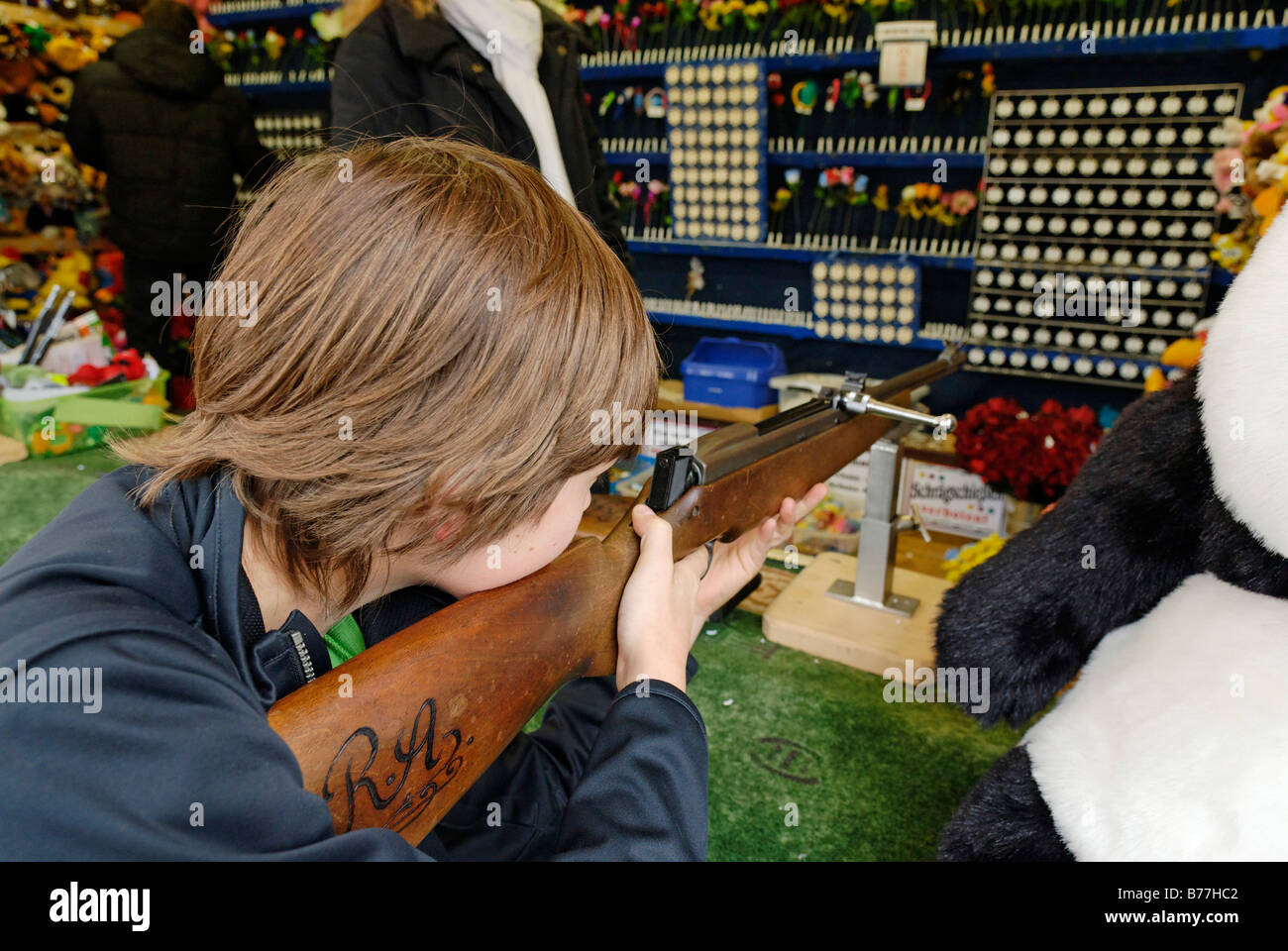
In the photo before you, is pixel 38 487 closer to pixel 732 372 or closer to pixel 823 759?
pixel 732 372

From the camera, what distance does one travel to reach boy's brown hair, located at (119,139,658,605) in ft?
2.20

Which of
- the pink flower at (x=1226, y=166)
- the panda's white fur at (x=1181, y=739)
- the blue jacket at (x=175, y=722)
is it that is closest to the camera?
the blue jacket at (x=175, y=722)

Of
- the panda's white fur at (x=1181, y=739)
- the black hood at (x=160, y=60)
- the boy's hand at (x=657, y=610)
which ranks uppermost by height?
the black hood at (x=160, y=60)

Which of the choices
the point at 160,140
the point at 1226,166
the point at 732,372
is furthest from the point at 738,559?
the point at 160,140

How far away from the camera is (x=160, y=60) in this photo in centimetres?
343

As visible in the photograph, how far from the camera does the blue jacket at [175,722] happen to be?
493 millimetres

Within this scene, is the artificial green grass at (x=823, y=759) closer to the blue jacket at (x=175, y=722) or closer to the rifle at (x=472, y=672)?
the rifle at (x=472, y=672)

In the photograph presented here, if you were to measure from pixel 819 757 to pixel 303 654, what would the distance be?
3.83ft

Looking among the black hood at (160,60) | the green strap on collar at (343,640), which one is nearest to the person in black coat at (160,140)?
the black hood at (160,60)

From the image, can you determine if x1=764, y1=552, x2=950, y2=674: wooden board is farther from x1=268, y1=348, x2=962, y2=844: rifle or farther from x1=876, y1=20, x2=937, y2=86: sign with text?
x1=876, y1=20, x2=937, y2=86: sign with text

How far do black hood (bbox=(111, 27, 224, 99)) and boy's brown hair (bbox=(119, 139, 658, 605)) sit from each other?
136 inches

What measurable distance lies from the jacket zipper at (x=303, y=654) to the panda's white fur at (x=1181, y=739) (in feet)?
2.78

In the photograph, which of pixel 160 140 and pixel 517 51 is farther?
pixel 160 140

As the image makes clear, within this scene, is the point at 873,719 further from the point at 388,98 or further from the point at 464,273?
the point at 388,98
